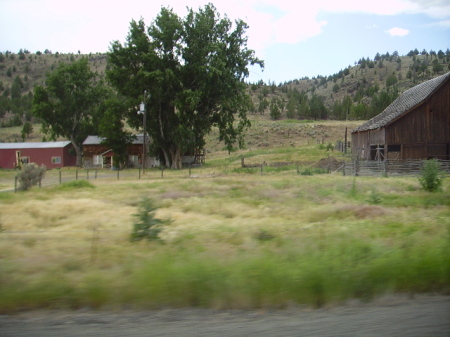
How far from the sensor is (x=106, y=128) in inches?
2002

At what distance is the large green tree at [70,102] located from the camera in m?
57.6

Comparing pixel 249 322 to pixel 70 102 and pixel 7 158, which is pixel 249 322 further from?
pixel 7 158

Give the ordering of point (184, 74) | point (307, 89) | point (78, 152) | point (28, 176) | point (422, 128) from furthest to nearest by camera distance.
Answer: point (307, 89)
point (78, 152)
point (184, 74)
point (422, 128)
point (28, 176)

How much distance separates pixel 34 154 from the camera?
56.9 meters

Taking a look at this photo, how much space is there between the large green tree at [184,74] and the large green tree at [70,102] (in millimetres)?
11954

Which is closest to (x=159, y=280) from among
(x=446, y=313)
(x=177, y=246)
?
(x=177, y=246)

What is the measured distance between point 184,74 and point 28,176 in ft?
87.5

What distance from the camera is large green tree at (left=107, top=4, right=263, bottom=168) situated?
150 feet

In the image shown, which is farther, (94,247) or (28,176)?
(28,176)

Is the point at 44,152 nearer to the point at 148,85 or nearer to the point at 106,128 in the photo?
the point at 106,128

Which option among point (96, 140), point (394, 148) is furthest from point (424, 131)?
point (96, 140)

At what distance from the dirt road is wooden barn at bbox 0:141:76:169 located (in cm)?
5782

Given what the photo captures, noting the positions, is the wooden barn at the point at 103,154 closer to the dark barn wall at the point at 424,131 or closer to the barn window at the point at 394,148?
the barn window at the point at 394,148

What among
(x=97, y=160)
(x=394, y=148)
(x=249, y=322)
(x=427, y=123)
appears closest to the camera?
(x=249, y=322)
